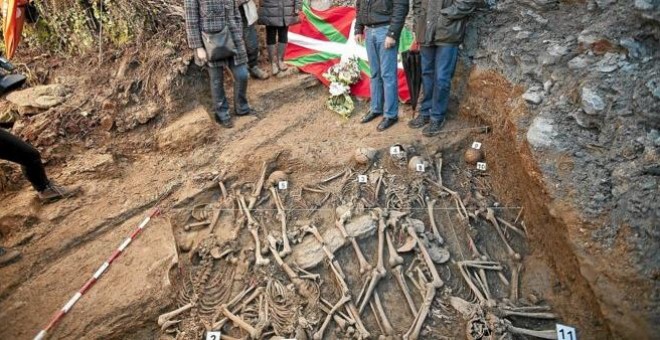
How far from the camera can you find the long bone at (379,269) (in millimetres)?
3844

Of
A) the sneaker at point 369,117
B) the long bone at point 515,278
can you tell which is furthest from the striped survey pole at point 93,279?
the long bone at point 515,278

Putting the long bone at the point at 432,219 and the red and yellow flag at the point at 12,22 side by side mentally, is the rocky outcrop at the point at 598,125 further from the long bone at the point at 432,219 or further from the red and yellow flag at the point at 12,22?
the red and yellow flag at the point at 12,22

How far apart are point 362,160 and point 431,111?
1056 millimetres

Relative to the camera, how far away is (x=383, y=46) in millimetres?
5145

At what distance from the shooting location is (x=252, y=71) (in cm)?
621

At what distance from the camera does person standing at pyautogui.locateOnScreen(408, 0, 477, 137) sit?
4672 millimetres

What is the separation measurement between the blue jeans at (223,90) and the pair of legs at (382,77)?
1.47 m

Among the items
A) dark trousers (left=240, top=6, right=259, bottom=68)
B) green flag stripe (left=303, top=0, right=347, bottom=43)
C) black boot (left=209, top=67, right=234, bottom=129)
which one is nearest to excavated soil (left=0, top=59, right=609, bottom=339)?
black boot (left=209, top=67, right=234, bottom=129)

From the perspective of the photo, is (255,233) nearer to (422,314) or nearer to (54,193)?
(422,314)

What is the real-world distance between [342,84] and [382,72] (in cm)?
95

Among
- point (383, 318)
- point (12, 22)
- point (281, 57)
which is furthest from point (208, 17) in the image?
point (383, 318)

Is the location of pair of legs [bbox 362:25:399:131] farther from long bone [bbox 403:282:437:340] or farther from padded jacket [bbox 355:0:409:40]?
long bone [bbox 403:282:437:340]

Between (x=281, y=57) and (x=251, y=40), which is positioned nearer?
(x=251, y=40)

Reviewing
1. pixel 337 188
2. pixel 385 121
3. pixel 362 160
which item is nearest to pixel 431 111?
pixel 385 121
